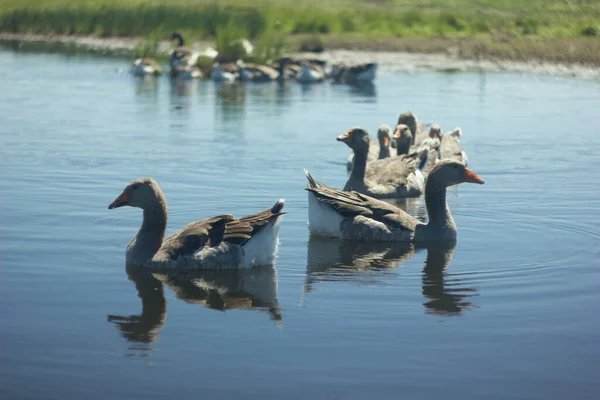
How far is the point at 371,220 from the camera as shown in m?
15.5

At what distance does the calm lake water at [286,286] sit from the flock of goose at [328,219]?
0.29 meters

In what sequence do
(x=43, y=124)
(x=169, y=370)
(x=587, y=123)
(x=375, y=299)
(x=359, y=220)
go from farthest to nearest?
(x=587, y=123)
(x=43, y=124)
(x=359, y=220)
(x=375, y=299)
(x=169, y=370)

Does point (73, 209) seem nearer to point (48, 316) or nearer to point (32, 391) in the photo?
point (48, 316)

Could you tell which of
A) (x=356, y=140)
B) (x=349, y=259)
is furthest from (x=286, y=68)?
(x=349, y=259)

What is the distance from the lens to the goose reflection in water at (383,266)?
12.2 m

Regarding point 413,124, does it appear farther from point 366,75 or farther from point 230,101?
point 366,75

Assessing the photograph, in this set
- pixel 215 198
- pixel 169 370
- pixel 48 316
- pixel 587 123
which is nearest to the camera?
pixel 169 370

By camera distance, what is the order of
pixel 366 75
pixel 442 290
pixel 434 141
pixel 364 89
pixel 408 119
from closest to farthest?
1. pixel 442 290
2. pixel 434 141
3. pixel 408 119
4. pixel 364 89
5. pixel 366 75

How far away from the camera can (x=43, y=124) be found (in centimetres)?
2769

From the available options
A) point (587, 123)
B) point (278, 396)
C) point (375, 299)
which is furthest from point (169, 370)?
point (587, 123)

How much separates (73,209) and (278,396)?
29.6 ft

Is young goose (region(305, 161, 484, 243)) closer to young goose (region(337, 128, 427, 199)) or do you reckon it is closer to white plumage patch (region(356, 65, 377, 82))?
young goose (region(337, 128, 427, 199))

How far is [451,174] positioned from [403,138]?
6300 mm

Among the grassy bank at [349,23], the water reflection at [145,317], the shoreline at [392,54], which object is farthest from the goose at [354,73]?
the water reflection at [145,317]
